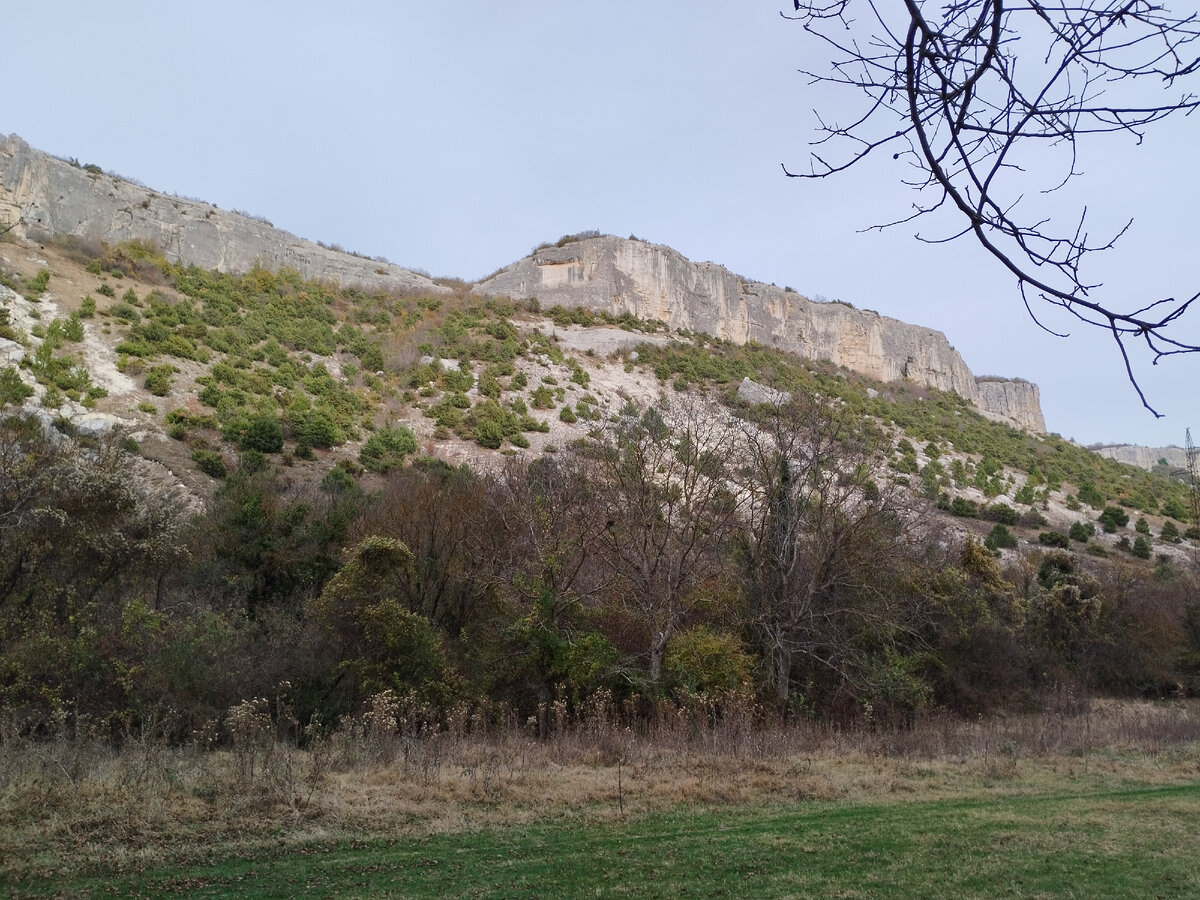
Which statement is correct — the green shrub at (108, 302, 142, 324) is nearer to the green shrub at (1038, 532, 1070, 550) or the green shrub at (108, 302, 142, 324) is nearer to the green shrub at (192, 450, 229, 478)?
the green shrub at (192, 450, 229, 478)

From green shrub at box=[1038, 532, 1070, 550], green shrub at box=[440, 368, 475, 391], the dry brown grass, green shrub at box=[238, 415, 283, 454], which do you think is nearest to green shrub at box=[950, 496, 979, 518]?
green shrub at box=[1038, 532, 1070, 550]

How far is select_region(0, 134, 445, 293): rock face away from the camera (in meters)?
32.5

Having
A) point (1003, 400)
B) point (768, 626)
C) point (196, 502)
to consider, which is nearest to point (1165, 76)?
point (768, 626)

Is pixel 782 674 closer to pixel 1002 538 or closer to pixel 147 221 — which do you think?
A: pixel 1002 538

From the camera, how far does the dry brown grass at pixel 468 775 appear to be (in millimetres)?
5613

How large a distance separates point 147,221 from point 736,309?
3382 cm

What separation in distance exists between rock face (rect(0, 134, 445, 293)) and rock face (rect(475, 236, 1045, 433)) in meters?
Answer: 7.43

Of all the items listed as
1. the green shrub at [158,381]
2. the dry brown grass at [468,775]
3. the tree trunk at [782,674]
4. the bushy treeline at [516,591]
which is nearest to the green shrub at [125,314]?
the green shrub at [158,381]

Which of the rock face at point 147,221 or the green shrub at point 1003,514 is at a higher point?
the rock face at point 147,221

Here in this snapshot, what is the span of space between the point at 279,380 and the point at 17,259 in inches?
425

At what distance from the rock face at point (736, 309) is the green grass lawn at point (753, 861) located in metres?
40.5

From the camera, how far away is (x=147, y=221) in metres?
37.1

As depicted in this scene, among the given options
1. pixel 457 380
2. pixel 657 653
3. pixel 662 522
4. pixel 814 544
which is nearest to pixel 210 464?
pixel 457 380

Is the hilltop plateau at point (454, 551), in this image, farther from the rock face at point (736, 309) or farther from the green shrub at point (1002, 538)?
the rock face at point (736, 309)
